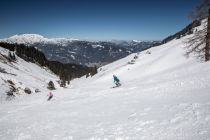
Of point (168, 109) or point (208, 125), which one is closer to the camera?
point (208, 125)

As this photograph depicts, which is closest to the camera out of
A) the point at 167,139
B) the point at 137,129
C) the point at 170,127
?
the point at 167,139

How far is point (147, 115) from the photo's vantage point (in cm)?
1398

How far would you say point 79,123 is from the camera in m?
15.5

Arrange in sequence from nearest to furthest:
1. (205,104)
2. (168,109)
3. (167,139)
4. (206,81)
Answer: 1. (167,139)
2. (205,104)
3. (168,109)
4. (206,81)

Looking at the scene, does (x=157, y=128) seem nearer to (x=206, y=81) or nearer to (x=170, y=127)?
(x=170, y=127)

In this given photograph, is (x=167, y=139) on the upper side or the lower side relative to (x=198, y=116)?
lower

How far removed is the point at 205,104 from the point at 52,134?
1001cm

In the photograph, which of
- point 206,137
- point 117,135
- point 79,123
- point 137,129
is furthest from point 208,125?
point 79,123

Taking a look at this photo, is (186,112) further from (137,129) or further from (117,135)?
(117,135)

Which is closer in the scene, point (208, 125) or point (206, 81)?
point (208, 125)

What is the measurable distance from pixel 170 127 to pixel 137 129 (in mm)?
1859

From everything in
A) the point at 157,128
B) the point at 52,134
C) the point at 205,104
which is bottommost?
the point at 52,134

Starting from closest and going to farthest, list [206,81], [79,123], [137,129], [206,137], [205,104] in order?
[206,137], [137,129], [205,104], [79,123], [206,81]

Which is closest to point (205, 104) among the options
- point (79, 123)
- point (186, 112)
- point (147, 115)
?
point (186, 112)
